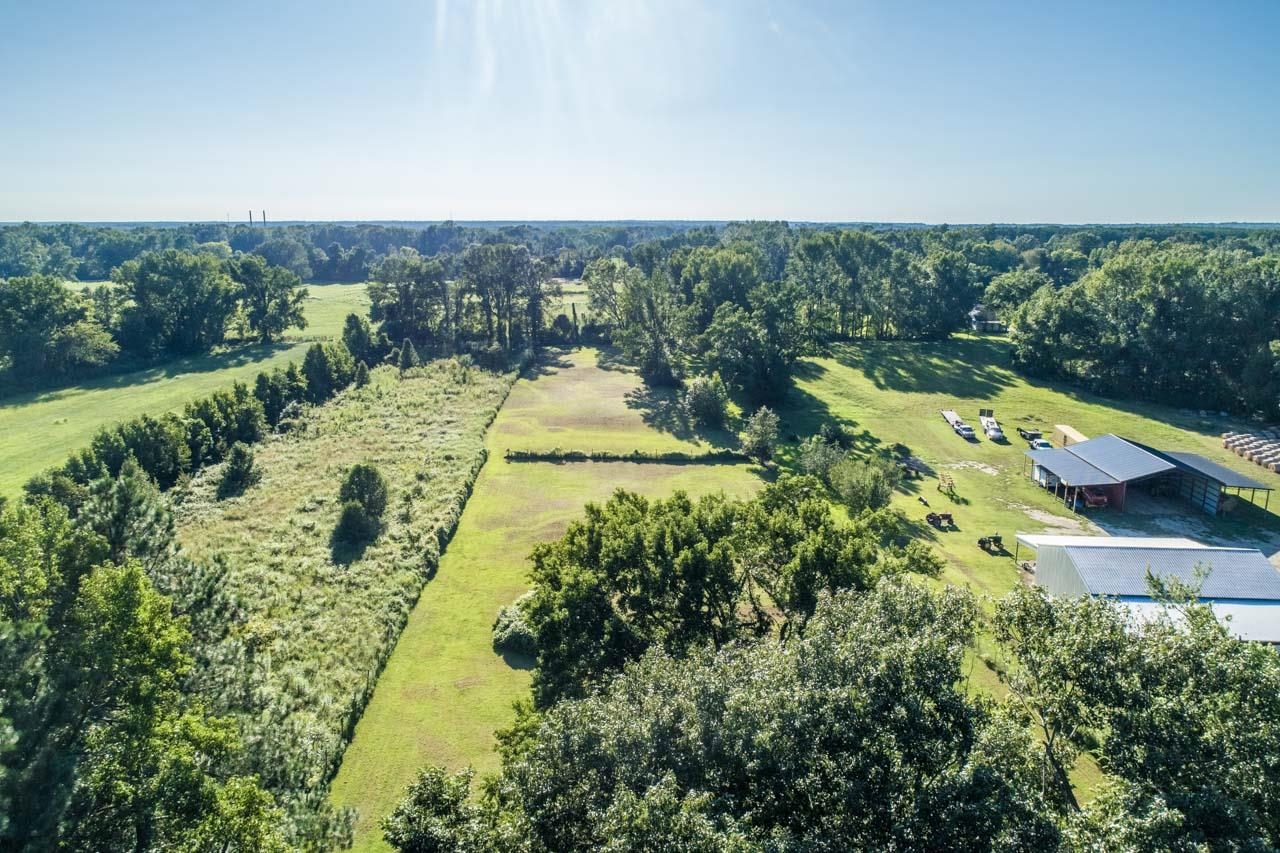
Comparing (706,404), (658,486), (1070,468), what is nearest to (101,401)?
(658,486)

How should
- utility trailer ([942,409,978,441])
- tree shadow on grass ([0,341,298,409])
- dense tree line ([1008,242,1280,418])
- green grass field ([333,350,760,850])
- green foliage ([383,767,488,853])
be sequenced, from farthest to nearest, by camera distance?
tree shadow on grass ([0,341,298,409]), dense tree line ([1008,242,1280,418]), utility trailer ([942,409,978,441]), green grass field ([333,350,760,850]), green foliage ([383,767,488,853])

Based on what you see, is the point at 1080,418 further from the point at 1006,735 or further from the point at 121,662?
the point at 121,662

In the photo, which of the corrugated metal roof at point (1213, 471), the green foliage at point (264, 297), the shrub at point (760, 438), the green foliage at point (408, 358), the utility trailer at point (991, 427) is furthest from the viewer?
the green foliage at point (264, 297)

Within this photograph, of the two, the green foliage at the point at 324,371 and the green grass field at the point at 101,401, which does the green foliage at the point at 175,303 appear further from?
the green foliage at the point at 324,371

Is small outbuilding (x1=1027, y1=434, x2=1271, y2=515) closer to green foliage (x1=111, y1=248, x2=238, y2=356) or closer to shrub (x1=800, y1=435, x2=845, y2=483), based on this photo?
shrub (x1=800, y1=435, x2=845, y2=483)

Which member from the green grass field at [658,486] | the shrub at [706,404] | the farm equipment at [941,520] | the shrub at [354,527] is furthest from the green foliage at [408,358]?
the farm equipment at [941,520]

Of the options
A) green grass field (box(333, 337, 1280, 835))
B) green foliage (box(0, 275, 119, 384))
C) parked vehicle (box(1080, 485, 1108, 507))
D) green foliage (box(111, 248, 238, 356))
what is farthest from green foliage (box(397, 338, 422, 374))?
parked vehicle (box(1080, 485, 1108, 507))
